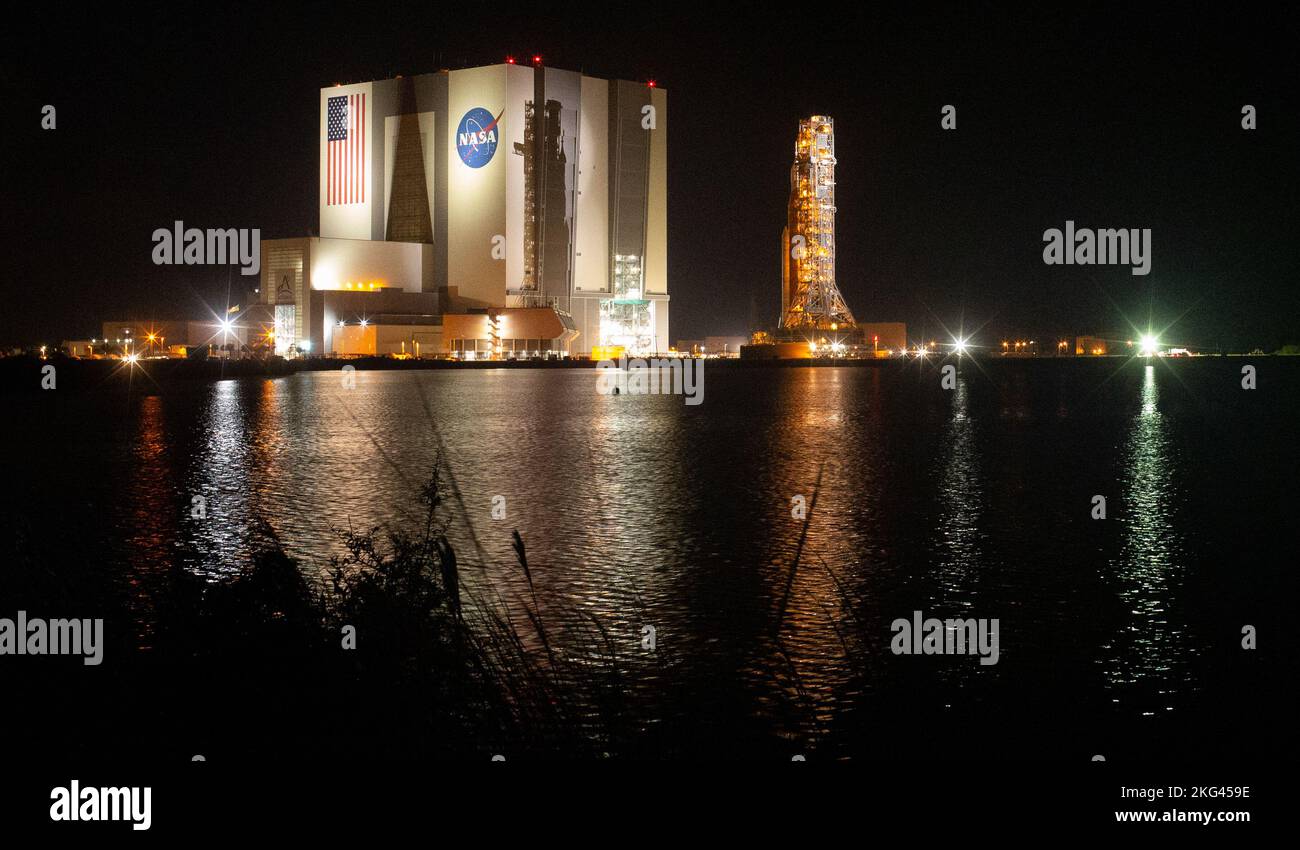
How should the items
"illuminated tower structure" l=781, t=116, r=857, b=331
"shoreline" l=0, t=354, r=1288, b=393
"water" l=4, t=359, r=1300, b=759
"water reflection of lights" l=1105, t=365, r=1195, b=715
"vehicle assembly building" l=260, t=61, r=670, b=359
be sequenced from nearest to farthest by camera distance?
"water" l=4, t=359, r=1300, b=759
"water reflection of lights" l=1105, t=365, r=1195, b=715
"shoreline" l=0, t=354, r=1288, b=393
"vehicle assembly building" l=260, t=61, r=670, b=359
"illuminated tower structure" l=781, t=116, r=857, b=331

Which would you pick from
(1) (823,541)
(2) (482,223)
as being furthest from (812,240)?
(1) (823,541)

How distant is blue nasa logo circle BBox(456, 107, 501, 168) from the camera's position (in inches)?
5330

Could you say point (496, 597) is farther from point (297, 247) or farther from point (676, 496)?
point (297, 247)

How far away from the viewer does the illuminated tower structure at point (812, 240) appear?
144 m

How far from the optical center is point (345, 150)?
479 ft

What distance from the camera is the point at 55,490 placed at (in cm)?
2173

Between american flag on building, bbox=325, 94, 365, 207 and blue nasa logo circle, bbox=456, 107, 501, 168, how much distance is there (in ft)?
44.6

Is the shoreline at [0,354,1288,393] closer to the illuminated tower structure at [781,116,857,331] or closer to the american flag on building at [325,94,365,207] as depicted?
the illuminated tower structure at [781,116,857,331]

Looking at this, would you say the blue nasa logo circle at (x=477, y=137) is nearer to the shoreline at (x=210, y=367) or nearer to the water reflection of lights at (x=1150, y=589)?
the shoreline at (x=210, y=367)

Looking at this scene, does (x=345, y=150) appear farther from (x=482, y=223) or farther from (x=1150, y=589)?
(x=1150, y=589)

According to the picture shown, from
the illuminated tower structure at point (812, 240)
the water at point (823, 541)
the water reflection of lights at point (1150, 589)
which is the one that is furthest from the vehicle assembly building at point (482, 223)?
the water reflection of lights at point (1150, 589)

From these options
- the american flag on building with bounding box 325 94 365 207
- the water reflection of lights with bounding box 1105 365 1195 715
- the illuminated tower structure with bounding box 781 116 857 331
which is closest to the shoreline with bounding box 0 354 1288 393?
the illuminated tower structure with bounding box 781 116 857 331
